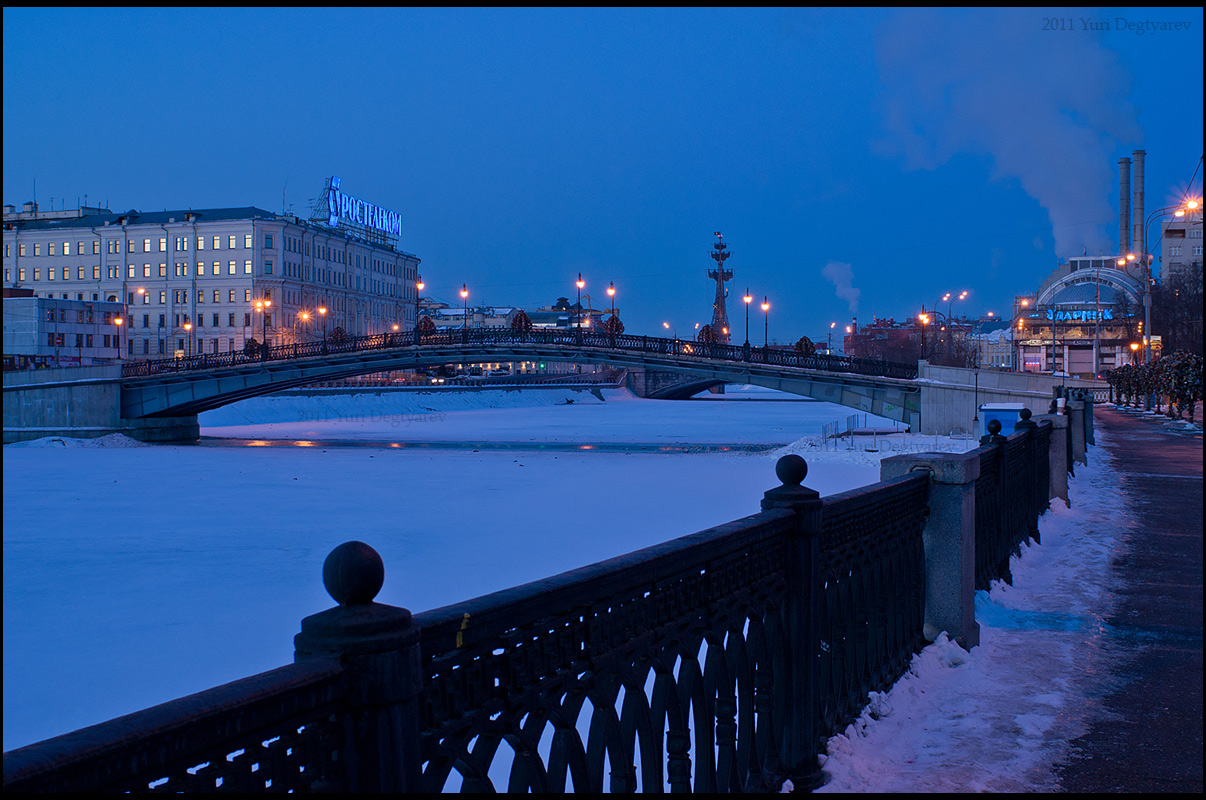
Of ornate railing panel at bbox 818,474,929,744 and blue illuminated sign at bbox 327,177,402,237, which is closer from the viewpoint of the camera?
ornate railing panel at bbox 818,474,929,744

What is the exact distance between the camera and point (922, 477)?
740 cm

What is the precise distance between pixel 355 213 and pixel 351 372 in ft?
234

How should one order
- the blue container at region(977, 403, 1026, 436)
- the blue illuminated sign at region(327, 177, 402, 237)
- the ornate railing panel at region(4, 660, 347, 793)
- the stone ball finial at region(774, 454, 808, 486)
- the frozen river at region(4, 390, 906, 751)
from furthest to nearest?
1. the blue illuminated sign at region(327, 177, 402, 237)
2. the blue container at region(977, 403, 1026, 436)
3. the frozen river at region(4, 390, 906, 751)
4. the stone ball finial at region(774, 454, 808, 486)
5. the ornate railing panel at region(4, 660, 347, 793)

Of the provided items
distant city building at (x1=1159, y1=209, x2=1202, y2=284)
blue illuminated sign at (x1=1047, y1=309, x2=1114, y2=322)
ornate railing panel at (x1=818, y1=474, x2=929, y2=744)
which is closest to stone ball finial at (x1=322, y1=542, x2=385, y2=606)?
ornate railing panel at (x1=818, y1=474, x2=929, y2=744)

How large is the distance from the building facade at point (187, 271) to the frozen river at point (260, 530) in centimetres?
5827

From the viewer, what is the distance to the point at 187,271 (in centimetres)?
10675

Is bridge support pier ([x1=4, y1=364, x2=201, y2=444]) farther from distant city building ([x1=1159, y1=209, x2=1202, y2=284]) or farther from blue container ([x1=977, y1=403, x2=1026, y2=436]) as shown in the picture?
distant city building ([x1=1159, y1=209, x2=1202, y2=284])

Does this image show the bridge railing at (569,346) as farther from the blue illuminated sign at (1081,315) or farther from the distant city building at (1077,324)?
the blue illuminated sign at (1081,315)

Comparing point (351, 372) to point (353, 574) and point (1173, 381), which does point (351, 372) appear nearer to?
point (1173, 381)

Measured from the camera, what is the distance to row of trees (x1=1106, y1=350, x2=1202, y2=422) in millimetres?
40125

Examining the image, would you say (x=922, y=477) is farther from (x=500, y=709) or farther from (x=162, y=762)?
(x=162, y=762)

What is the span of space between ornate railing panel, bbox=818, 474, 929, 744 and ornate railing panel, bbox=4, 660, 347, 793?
3450 mm

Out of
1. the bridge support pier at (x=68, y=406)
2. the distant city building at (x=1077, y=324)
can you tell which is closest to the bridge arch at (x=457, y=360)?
the bridge support pier at (x=68, y=406)

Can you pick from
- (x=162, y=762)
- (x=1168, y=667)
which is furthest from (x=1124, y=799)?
(x=162, y=762)
